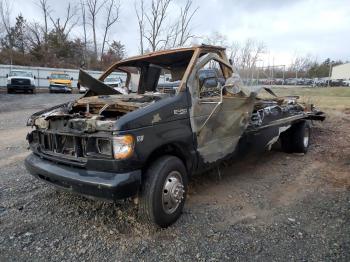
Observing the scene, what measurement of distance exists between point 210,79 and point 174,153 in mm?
1244

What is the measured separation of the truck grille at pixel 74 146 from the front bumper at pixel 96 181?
0.16 m

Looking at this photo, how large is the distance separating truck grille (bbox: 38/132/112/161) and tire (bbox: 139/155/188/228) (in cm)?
52

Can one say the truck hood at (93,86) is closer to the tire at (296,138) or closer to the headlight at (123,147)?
the headlight at (123,147)

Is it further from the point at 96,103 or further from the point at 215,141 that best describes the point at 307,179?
the point at 96,103

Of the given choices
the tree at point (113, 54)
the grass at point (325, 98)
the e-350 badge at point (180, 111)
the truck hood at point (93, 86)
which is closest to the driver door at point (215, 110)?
the e-350 badge at point (180, 111)

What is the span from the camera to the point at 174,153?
12.4 feet

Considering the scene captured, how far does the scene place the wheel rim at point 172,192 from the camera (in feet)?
11.5

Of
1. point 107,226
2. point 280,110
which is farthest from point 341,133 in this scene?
point 107,226

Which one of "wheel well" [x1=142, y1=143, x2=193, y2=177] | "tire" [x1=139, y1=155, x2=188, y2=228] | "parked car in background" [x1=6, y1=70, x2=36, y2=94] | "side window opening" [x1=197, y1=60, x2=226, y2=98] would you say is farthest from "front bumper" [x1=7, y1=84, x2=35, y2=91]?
"tire" [x1=139, y1=155, x2=188, y2=228]

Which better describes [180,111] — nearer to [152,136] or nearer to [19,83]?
[152,136]

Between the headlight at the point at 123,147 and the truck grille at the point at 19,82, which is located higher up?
the truck grille at the point at 19,82

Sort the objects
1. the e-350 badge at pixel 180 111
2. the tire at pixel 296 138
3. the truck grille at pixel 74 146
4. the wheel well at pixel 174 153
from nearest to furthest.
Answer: the truck grille at pixel 74 146
the wheel well at pixel 174 153
the e-350 badge at pixel 180 111
the tire at pixel 296 138

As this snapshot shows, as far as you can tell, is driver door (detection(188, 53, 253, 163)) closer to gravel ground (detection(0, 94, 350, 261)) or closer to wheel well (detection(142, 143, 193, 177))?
wheel well (detection(142, 143, 193, 177))

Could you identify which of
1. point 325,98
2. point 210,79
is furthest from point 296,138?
point 325,98
